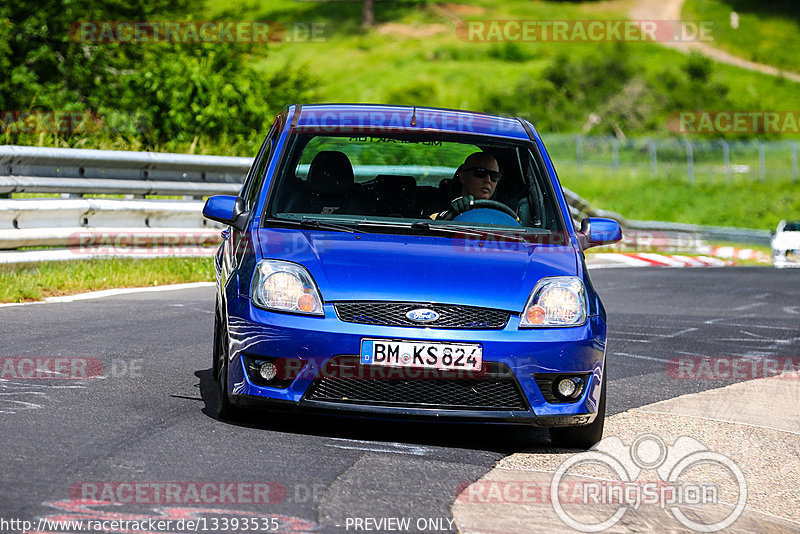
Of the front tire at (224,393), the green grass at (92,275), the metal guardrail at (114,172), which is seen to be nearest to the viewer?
the front tire at (224,393)

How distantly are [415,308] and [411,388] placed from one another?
1.16 feet

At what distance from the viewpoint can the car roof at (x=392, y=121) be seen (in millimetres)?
7234

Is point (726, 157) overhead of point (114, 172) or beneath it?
beneath

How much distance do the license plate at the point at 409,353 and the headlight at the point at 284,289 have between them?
0.30 meters

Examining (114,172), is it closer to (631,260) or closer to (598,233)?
(598,233)

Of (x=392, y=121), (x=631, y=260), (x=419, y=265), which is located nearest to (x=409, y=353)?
(x=419, y=265)

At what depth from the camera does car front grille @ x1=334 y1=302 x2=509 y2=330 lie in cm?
587

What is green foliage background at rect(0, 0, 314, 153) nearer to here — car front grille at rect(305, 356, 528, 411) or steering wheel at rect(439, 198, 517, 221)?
steering wheel at rect(439, 198, 517, 221)

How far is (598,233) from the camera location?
7.11m

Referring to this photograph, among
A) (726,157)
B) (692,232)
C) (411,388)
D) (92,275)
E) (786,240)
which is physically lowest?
(692,232)

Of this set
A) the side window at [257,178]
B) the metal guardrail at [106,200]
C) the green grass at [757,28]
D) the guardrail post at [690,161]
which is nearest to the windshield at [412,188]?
the side window at [257,178]

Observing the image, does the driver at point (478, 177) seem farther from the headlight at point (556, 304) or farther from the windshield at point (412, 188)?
the headlight at point (556, 304)

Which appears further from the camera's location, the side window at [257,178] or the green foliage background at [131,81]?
the green foliage background at [131,81]

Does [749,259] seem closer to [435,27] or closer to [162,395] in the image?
[162,395]
